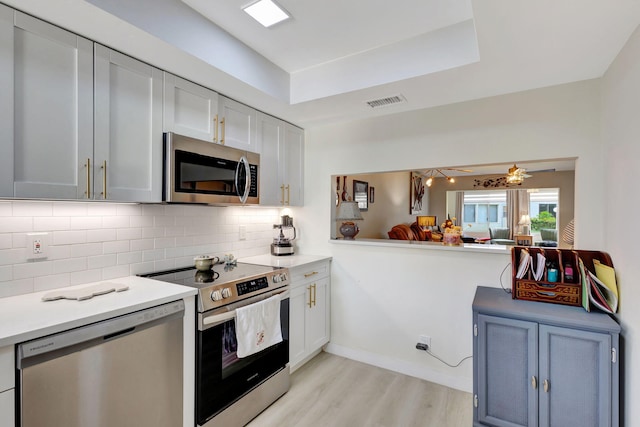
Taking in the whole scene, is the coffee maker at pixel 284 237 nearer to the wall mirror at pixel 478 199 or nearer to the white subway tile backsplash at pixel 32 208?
the wall mirror at pixel 478 199

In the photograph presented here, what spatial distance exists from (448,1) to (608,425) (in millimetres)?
2298

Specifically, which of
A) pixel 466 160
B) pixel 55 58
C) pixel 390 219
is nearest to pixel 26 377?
pixel 55 58

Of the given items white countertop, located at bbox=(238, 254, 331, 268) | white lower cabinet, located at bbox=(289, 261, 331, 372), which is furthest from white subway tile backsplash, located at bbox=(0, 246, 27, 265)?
white lower cabinet, located at bbox=(289, 261, 331, 372)

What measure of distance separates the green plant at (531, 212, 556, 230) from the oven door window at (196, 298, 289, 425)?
8.91 m

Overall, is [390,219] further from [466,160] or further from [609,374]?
[609,374]

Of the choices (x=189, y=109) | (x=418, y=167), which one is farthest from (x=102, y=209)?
(x=418, y=167)

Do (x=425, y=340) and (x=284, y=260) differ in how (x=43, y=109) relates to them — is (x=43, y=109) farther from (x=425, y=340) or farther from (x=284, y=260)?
(x=425, y=340)

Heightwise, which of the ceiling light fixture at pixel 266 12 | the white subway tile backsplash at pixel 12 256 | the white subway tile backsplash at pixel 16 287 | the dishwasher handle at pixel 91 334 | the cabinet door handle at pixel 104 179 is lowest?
the dishwasher handle at pixel 91 334

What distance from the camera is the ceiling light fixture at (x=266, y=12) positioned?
1.69 metres

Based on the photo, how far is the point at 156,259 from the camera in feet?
7.26

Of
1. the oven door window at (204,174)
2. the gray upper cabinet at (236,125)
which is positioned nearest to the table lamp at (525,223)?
the gray upper cabinet at (236,125)

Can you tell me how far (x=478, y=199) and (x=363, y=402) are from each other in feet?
27.5

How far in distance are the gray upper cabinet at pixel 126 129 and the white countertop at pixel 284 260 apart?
1052 millimetres

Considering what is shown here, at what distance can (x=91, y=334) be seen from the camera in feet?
4.30
